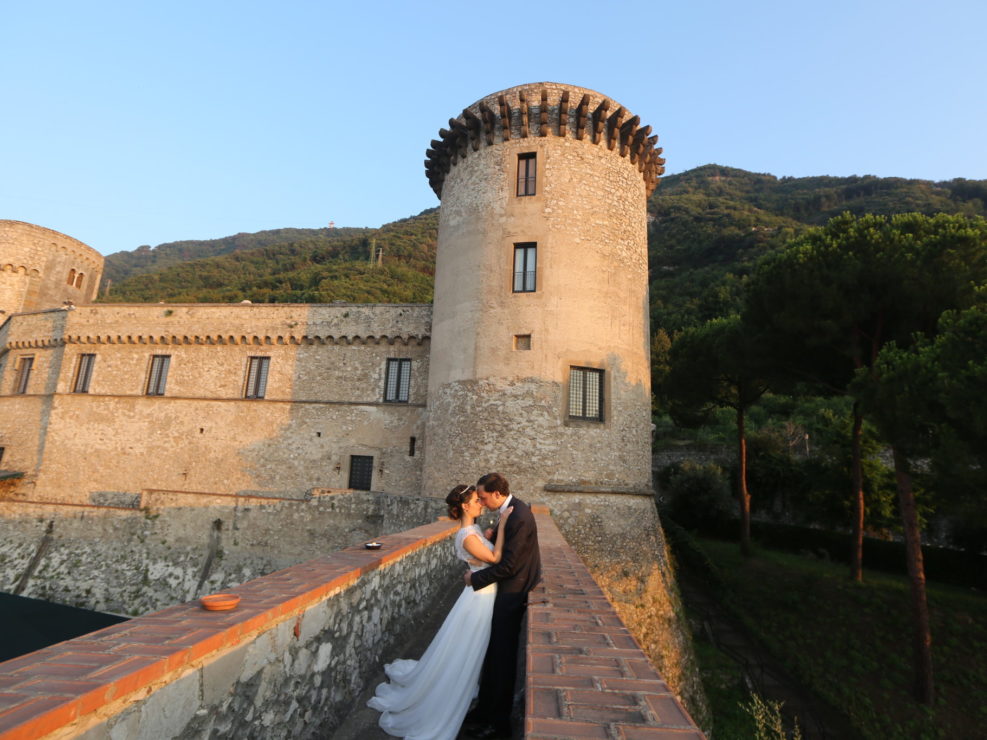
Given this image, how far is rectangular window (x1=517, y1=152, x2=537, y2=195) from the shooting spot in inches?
516

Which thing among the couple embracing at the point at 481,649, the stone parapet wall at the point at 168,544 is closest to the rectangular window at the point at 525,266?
the stone parapet wall at the point at 168,544

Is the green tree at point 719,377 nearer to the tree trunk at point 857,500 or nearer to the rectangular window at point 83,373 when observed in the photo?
the tree trunk at point 857,500

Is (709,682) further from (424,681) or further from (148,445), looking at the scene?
(148,445)

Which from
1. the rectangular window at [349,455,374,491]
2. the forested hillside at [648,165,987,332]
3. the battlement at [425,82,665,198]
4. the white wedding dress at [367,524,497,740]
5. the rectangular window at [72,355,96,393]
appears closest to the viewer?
the white wedding dress at [367,524,497,740]

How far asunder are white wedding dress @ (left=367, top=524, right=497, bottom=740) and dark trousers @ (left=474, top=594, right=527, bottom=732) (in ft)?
0.25

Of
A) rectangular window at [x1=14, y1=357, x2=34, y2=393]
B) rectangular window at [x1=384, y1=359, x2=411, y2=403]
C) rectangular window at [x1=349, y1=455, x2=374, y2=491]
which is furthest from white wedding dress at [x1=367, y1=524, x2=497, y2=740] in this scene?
rectangular window at [x1=14, y1=357, x2=34, y2=393]

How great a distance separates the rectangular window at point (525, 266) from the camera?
12625 millimetres

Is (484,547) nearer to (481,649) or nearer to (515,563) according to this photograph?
(515,563)

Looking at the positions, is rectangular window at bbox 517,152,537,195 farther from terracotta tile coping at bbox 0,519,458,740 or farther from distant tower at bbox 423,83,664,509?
terracotta tile coping at bbox 0,519,458,740

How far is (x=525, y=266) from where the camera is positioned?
41.8 ft

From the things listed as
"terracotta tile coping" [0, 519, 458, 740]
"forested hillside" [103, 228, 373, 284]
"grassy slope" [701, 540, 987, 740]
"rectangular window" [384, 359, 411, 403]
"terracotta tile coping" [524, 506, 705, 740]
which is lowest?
"grassy slope" [701, 540, 987, 740]

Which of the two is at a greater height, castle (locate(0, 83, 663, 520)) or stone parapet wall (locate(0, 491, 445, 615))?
castle (locate(0, 83, 663, 520))

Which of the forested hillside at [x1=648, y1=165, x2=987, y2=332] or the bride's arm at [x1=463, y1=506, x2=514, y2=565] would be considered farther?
the forested hillside at [x1=648, y1=165, x2=987, y2=332]

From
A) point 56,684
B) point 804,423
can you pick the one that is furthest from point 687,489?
point 56,684
